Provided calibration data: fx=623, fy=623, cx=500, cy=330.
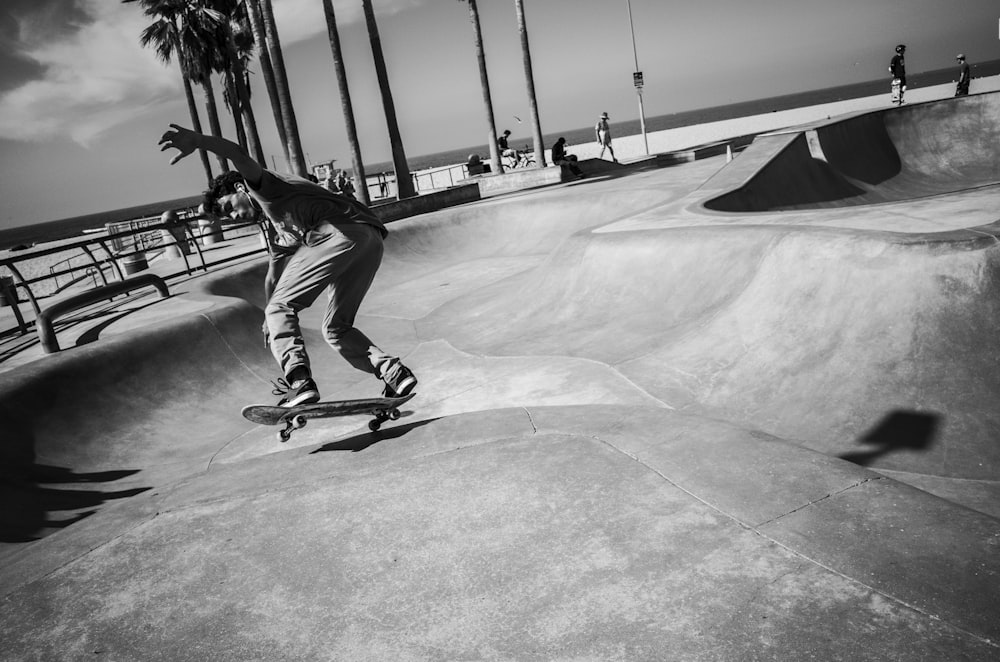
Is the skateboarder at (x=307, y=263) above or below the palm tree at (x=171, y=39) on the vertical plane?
below

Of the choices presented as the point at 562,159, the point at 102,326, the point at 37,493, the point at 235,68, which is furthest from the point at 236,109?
the point at 37,493

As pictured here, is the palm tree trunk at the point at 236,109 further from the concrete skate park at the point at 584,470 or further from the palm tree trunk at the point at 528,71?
the concrete skate park at the point at 584,470

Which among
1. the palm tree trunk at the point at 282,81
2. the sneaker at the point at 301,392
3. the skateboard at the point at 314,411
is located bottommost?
the skateboard at the point at 314,411

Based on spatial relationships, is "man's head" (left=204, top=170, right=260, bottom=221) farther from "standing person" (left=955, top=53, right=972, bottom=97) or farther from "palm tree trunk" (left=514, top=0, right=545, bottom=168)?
"standing person" (left=955, top=53, right=972, bottom=97)

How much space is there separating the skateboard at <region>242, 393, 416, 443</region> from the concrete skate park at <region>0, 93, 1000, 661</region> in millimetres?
269

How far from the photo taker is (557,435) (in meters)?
3.57

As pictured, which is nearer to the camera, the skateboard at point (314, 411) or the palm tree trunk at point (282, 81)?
the skateboard at point (314, 411)

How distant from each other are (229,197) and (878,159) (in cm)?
1636

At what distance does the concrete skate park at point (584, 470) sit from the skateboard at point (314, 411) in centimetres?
27

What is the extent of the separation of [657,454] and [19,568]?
10.3 ft

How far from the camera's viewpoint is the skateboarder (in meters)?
4.42

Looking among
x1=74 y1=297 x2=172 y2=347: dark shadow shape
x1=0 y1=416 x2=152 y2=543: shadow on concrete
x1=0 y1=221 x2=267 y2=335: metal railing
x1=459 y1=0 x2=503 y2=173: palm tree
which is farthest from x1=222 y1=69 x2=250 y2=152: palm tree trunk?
x1=0 y1=416 x2=152 y2=543: shadow on concrete

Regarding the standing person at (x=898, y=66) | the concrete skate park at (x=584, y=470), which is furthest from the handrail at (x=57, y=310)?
the standing person at (x=898, y=66)

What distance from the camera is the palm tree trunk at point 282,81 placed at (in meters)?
19.1
